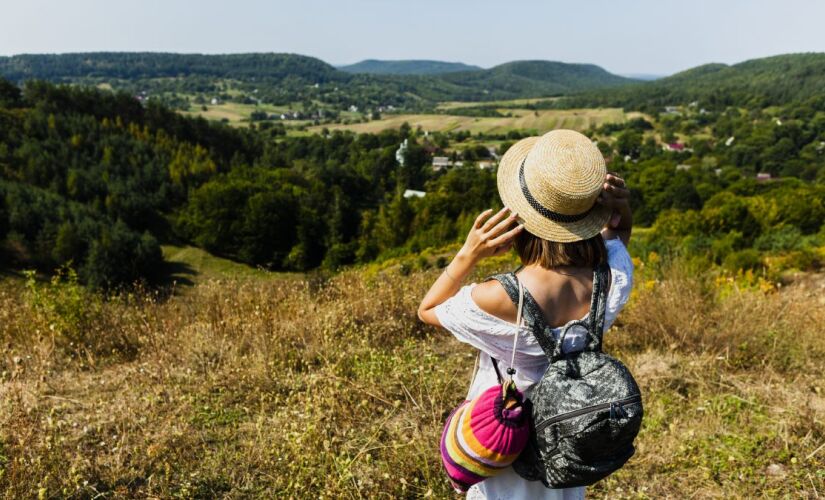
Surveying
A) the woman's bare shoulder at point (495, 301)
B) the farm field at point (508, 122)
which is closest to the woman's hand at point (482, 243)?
the woman's bare shoulder at point (495, 301)

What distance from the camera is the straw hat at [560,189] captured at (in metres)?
1.63

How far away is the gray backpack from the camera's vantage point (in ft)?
5.04

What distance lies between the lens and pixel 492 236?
172cm

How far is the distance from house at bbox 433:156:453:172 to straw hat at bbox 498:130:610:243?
92.1 meters

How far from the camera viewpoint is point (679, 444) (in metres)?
3.34

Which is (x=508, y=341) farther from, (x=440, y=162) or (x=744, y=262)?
(x=440, y=162)

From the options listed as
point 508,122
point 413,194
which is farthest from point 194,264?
point 508,122

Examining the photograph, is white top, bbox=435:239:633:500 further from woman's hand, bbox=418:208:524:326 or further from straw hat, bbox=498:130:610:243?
straw hat, bbox=498:130:610:243

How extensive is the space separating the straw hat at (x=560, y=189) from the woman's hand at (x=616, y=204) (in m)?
0.10

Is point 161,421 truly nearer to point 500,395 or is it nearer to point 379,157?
point 500,395

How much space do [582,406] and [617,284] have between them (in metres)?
0.53

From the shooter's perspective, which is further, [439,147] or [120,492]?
[439,147]

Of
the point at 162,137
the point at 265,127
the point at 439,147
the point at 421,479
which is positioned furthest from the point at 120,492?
the point at 265,127

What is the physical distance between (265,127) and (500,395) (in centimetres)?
14288
